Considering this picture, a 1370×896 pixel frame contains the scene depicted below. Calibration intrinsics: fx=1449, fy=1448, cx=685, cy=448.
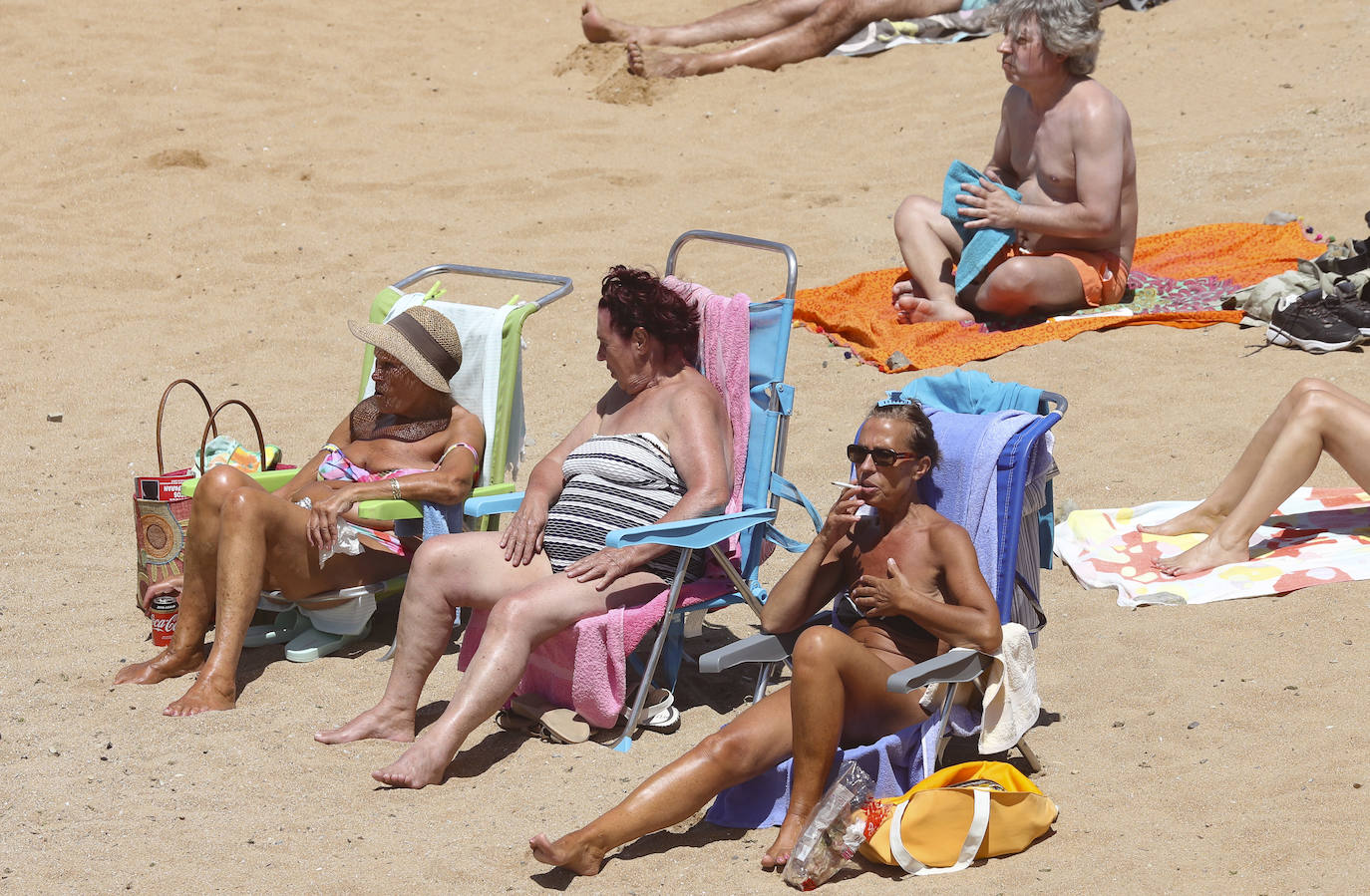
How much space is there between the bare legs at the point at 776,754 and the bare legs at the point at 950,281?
11.2 feet

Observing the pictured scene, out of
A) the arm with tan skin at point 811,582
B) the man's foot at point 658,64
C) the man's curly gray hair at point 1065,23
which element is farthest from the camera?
the man's foot at point 658,64

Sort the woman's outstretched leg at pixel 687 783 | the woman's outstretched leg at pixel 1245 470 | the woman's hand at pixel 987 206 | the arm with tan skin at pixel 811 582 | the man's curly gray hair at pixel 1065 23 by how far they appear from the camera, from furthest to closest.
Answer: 1. the woman's hand at pixel 987 206
2. the man's curly gray hair at pixel 1065 23
3. the woman's outstretched leg at pixel 1245 470
4. the arm with tan skin at pixel 811 582
5. the woman's outstretched leg at pixel 687 783

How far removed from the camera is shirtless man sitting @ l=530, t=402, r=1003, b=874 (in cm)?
334

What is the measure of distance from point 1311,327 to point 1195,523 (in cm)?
169

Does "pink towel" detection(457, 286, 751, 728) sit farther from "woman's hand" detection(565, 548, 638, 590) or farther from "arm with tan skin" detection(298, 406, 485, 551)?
"arm with tan skin" detection(298, 406, 485, 551)

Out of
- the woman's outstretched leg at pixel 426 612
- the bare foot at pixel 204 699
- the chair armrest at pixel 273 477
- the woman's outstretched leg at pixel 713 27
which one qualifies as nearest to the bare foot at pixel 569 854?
the woman's outstretched leg at pixel 426 612

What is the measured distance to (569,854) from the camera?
325 centimetres

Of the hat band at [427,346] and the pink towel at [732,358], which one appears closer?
the pink towel at [732,358]

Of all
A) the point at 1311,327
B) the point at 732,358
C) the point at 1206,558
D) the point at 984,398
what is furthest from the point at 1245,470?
Result: the point at 732,358

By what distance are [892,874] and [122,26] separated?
9.18 m

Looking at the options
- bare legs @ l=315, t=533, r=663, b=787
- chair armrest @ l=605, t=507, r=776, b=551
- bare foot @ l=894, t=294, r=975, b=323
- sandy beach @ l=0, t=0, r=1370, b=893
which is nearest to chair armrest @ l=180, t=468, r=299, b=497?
sandy beach @ l=0, t=0, r=1370, b=893

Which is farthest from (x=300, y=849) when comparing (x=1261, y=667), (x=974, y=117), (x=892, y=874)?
(x=974, y=117)

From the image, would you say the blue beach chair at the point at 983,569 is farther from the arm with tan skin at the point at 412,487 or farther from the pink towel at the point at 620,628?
the arm with tan skin at the point at 412,487

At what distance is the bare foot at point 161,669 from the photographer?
4328mm
